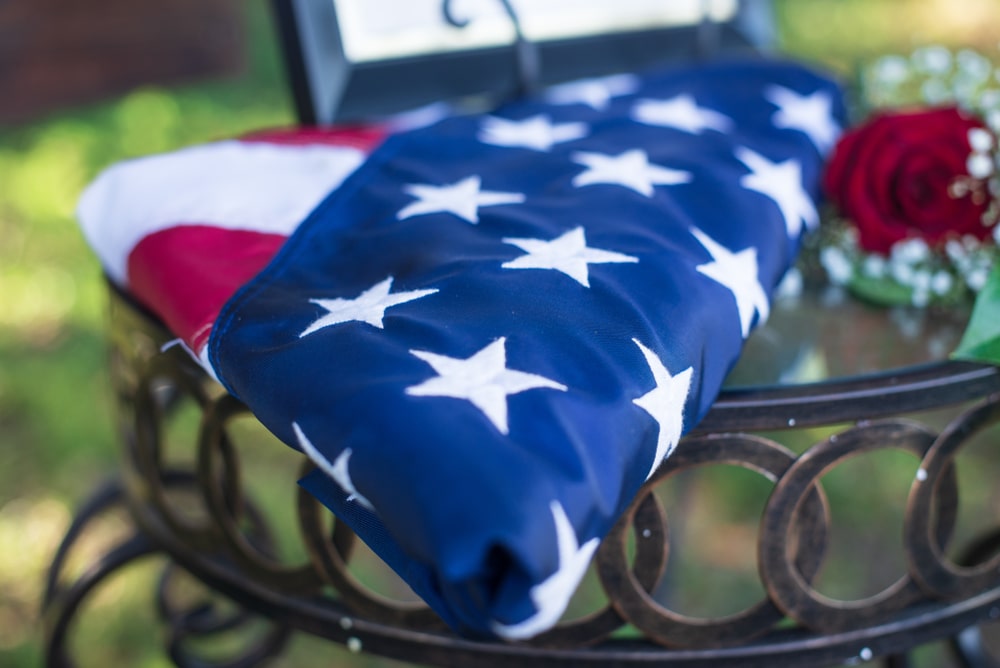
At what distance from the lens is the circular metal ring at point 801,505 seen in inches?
19.4

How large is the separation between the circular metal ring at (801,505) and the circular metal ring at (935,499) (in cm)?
Result: 1

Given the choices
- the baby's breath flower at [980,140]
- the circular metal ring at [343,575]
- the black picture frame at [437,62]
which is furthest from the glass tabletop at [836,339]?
the black picture frame at [437,62]

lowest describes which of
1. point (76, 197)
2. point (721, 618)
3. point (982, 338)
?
point (76, 197)

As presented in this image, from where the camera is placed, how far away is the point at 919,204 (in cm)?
68

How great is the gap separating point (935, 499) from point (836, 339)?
0.48 ft

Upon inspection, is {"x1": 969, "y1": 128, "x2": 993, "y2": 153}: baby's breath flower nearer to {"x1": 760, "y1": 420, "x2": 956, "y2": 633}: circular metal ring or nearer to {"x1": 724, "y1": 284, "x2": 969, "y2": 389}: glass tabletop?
{"x1": 724, "y1": 284, "x2": 969, "y2": 389}: glass tabletop

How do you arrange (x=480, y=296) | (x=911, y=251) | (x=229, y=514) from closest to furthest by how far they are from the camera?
1. (x=480, y=296)
2. (x=229, y=514)
3. (x=911, y=251)

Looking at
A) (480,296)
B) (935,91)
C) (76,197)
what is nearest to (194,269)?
(480,296)

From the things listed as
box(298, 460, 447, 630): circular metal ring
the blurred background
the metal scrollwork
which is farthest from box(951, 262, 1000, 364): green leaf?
the blurred background

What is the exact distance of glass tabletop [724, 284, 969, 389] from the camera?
580 millimetres

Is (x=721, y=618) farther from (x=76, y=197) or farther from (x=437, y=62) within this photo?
(x=76, y=197)

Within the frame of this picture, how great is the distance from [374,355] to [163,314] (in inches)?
7.4

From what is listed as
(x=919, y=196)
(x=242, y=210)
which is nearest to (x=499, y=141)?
(x=242, y=210)

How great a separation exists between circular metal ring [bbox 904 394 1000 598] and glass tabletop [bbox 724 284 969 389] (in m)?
0.06
